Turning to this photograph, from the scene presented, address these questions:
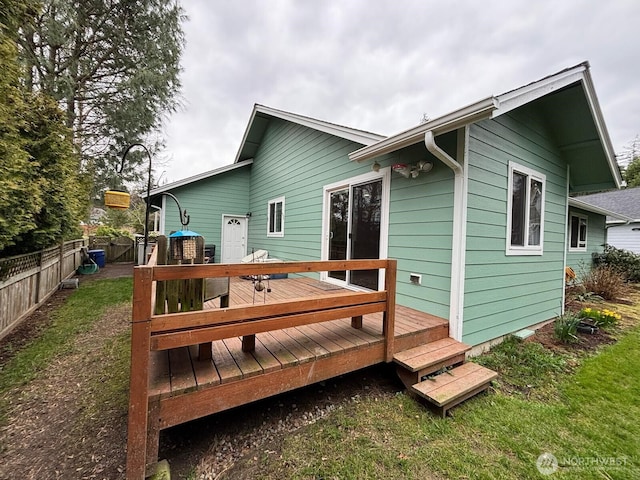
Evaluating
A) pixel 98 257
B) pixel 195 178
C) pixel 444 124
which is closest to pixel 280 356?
pixel 444 124

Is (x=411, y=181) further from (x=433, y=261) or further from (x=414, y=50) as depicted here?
(x=414, y=50)

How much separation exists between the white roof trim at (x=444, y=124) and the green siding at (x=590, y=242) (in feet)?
27.9

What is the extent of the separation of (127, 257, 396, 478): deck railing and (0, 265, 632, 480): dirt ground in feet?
1.49

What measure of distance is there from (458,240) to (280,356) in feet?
7.70

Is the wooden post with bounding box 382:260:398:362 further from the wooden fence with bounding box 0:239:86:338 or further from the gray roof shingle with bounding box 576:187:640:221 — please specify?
the gray roof shingle with bounding box 576:187:640:221

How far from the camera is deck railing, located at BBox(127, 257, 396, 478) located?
150 centimetres

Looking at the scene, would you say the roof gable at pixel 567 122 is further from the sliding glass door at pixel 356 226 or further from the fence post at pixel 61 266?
the fence post at pixel 61 266

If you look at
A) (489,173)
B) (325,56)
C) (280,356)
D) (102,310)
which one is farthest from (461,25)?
(102,310)

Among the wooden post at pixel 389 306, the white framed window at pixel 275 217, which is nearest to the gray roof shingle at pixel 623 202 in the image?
the white framed window at pixel 275 217

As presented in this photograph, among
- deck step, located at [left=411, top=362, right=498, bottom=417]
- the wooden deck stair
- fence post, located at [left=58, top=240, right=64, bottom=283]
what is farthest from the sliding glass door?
fence post, located at [left=58, top=240, right=64, bottom=283]

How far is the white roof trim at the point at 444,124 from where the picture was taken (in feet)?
7.80

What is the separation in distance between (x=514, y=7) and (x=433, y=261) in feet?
18.9

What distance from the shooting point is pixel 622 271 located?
927cm

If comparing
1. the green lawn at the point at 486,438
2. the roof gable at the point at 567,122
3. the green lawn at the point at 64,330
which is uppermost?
the roof gable at the point at 567,122
